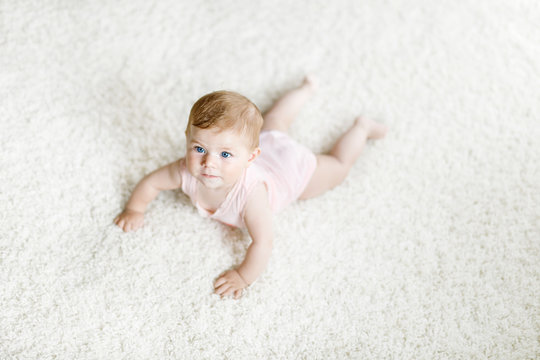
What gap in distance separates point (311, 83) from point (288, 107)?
0.13 meters

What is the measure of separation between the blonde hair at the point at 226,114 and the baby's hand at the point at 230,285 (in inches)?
12.2

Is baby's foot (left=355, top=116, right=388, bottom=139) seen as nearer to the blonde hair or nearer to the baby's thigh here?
the baby's thigh

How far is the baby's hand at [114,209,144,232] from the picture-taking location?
42.7 inches

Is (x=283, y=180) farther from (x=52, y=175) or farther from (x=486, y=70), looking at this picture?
(x=486, y=70)

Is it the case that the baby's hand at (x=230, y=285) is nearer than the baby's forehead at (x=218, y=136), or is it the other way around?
the baby's forehead at (x=218, y=136)

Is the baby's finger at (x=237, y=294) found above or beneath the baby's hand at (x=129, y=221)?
beneath

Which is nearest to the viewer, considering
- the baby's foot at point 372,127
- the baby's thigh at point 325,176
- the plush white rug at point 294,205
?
the plush white rug at point 294,205

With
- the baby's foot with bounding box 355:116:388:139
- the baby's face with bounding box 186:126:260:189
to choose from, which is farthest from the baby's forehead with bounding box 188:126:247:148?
the baby's foot with bounding box 355:116:388:139

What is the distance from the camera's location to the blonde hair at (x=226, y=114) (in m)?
0.89

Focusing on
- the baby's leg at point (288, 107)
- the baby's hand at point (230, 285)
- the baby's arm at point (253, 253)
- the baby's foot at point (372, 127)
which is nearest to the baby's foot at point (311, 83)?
the baby's leg at point (288, 107)

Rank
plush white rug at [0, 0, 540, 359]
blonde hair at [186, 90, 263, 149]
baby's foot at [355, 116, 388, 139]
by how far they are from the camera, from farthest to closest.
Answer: baby's foot at [355, 116, 388, 139] < plush white rug at [0, 0, 540, 359] < blonde hair at [186, 90, 263, 149]

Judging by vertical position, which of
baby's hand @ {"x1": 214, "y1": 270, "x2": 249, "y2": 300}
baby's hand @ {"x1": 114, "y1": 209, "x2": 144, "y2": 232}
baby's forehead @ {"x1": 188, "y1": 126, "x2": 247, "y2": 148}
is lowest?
baby's hand @ {"x1": 214, "y1": 270, "x2": 249, "y2": 300}

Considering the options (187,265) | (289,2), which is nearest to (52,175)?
(187,265)

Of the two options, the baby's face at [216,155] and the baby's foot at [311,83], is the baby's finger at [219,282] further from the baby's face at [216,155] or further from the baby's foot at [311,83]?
the baby's foot at [311,83]
